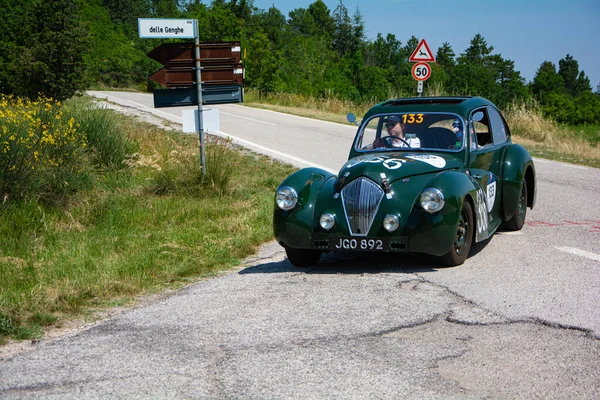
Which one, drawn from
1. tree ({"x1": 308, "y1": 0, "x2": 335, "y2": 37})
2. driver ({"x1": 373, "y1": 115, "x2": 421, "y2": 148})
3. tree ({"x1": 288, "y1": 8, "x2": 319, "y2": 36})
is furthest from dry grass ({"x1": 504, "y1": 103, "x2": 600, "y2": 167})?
tree ({"x1": 308, "y1": 0, "x2": 335, "y2": 37})

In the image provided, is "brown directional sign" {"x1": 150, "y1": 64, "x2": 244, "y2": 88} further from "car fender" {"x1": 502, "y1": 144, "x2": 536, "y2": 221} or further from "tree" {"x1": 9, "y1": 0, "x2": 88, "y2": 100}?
"tree" {"x1": 9, "y1": 0, "x2": 88, "y2": 100}

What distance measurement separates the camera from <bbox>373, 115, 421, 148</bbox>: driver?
8.07 metres

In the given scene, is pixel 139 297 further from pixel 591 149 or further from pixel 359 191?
pixel 591 149

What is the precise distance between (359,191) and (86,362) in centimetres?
308

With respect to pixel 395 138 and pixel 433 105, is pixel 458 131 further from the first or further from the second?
pixel 395 138

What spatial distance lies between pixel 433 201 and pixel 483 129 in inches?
89.8

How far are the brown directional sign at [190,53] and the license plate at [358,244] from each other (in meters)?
5.63

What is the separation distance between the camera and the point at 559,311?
5.49m

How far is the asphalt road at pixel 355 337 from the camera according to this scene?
14.0 feet

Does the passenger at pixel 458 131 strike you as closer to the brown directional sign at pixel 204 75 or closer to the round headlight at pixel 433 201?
the round headlight at pixel 433 201

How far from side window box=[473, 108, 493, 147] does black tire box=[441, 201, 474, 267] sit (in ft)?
5.22

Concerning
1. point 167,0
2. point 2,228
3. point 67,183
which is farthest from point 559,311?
point 167,0

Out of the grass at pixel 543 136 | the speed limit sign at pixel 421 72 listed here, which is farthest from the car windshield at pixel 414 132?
the speed limit sign at pixel 421 72

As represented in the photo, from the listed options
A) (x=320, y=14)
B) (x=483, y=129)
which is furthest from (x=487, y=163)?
(x=320, y=14)
